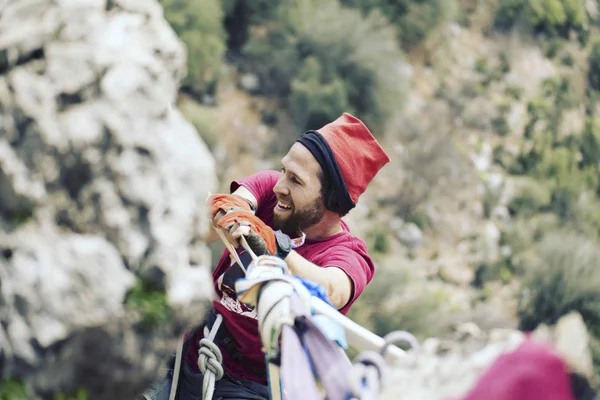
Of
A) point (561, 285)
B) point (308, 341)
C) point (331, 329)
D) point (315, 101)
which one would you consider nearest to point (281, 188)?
point (331, 329)

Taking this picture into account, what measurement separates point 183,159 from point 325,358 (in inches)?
21.4

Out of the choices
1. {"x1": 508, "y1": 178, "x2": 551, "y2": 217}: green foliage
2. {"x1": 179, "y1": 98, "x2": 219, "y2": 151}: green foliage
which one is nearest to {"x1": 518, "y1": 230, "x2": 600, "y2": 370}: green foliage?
{"x1": 508, "y1": 178, "x2": 551, "y2": 217}: green foliage

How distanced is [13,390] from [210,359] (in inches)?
45.4

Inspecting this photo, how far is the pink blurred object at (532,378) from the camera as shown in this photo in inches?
51.0

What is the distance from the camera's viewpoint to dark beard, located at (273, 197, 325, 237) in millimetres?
2742

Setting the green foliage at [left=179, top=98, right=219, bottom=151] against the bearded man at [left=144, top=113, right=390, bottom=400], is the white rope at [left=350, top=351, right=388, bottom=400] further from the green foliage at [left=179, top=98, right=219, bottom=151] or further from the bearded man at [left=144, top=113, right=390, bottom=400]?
the green foliage at [left=179, top=98, right=219, bottom=151]

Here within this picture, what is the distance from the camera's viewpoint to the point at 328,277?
246 centimetres

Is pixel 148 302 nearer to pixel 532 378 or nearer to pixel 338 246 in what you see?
pixel 532 378

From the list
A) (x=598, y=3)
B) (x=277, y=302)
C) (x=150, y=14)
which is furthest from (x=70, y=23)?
(x=598, y=3)

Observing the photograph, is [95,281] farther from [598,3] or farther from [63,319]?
[598,3]

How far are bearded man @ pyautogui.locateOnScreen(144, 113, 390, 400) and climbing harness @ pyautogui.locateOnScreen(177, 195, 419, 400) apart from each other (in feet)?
1.47

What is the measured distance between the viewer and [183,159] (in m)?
1.62

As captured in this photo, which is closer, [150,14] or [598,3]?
[150,14]

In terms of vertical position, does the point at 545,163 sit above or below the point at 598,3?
below
